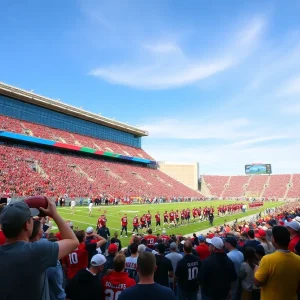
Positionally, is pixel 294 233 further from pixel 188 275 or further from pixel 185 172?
pixel 185 172

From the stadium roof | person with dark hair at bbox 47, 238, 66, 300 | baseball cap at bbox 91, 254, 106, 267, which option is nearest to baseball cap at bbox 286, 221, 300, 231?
baseball cap at bbox 91, 254, 106, 267

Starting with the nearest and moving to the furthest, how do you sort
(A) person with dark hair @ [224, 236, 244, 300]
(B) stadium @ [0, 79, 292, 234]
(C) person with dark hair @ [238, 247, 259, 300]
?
(C) person with dark hair @ [238, 247, 259, 300]
(A) person with dark hair @ [224, 236, 244, 300]
(B) stadium @ [0, 79, 292, 234]

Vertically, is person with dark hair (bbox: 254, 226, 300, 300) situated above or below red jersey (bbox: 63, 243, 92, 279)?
above

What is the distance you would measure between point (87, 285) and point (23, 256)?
74.4 inches

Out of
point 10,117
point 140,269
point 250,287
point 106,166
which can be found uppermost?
point 10,117

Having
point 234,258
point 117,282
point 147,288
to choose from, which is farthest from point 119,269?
point 234,258

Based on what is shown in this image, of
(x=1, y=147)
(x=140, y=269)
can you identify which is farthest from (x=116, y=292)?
(x=1, y=147)

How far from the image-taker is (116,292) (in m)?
3.76

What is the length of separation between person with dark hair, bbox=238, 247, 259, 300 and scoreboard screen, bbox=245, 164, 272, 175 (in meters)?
101

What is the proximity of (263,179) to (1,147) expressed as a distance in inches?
3106

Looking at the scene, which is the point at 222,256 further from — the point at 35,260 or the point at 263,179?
the point at 263,179

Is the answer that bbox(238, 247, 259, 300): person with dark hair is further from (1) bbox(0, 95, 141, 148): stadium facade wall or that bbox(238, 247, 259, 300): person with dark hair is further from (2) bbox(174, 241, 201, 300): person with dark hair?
(1) bbox(0, 95, 141, 148): stadium facade wall

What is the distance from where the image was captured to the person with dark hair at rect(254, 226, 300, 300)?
3383 mm

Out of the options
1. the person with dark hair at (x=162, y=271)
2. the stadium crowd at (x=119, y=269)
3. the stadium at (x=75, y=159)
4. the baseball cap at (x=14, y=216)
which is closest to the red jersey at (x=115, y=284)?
the stadium crowd at (x=119, y=269)
